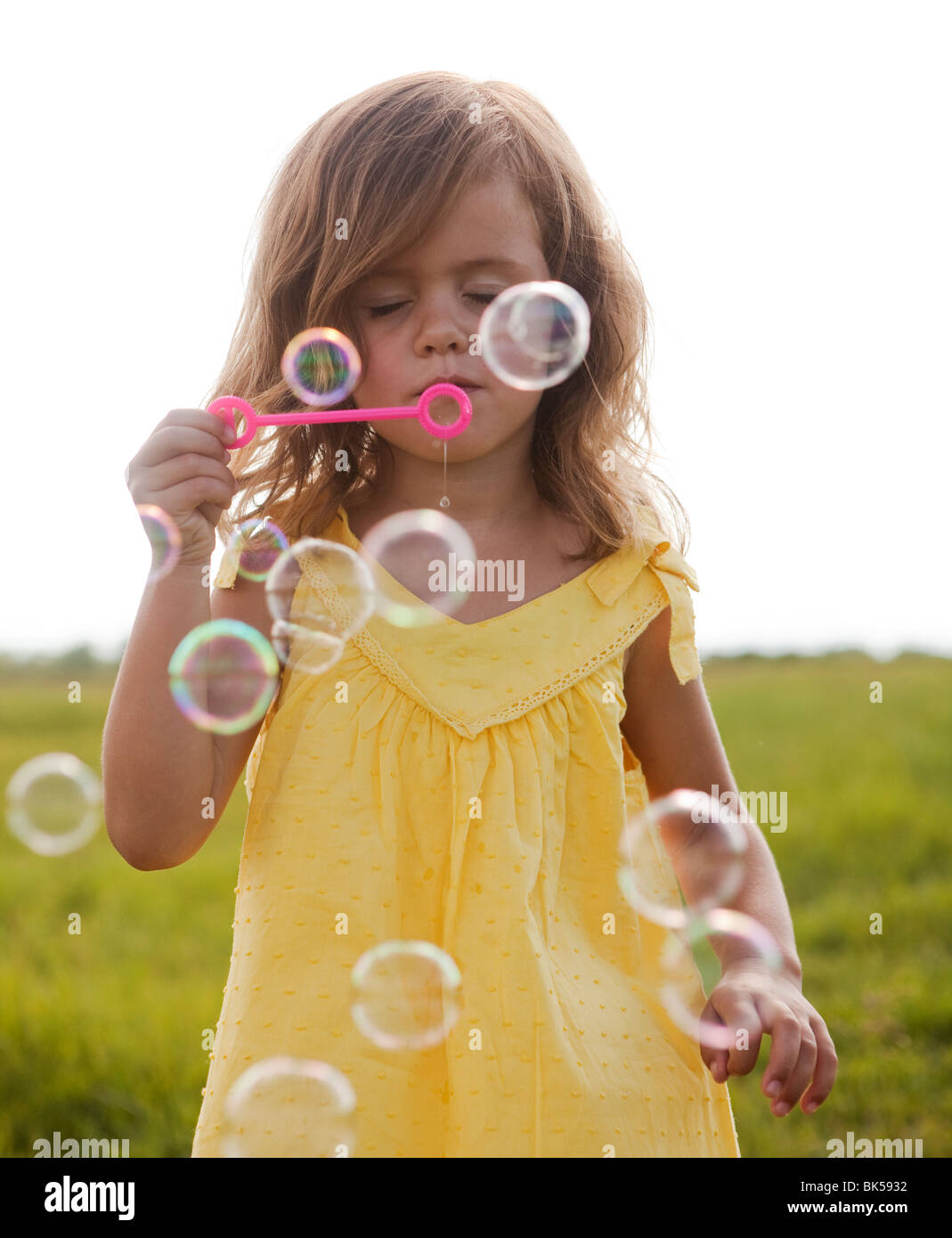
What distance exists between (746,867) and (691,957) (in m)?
0.14

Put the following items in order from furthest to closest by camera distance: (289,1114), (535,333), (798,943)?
(798,943) < (535,333) < (289,1114)

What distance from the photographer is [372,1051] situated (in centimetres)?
126

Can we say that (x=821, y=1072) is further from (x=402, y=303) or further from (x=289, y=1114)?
(x=402, y=303)

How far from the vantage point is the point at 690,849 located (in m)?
1.50

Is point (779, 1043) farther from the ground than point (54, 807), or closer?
closer

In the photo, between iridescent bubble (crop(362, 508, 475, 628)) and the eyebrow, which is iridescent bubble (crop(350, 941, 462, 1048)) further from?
the eyebrow

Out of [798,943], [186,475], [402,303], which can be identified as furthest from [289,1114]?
[798,943]

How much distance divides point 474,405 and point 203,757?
1.63 feet

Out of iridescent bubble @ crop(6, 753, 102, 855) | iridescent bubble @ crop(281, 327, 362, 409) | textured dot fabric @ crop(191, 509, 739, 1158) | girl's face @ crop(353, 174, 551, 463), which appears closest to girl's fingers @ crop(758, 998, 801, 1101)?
textured dot fabric @ crop(191, 509, 739, 1158)

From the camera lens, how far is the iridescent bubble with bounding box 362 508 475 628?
4.65 feet

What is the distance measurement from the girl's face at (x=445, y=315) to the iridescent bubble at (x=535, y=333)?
0.05ft

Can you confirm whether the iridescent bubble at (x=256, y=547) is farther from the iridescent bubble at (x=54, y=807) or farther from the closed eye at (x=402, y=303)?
the iridescent bubble at (x=54, y=807)

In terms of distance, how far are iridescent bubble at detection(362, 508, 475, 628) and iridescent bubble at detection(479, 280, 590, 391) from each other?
201 millimetres
